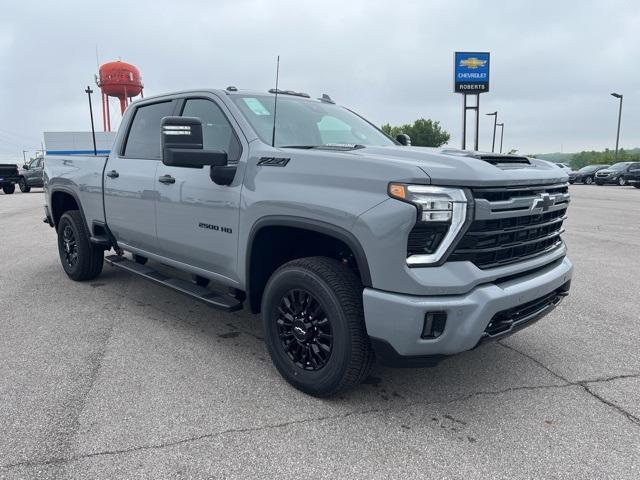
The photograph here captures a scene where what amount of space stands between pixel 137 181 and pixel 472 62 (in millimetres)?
27796

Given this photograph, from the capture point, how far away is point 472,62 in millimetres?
28562

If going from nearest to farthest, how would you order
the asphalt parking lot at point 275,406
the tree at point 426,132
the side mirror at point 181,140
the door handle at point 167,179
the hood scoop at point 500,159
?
the asphalt parking lot at point 275,406, the hood scoop at point 500,159, the side mirror at point 181,140, the door handle at point 167,179, the tree at point 426,132

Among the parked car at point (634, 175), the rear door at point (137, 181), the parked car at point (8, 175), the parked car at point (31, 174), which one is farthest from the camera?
the parked car at point (634, 175)

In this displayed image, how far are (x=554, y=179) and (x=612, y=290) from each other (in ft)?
10.2

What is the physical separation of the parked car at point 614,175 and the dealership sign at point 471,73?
27.9 feet

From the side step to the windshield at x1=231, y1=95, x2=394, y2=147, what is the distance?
45.5 inches

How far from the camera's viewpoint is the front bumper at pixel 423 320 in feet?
8.31

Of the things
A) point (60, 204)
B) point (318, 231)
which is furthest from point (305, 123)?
point (60, 204)

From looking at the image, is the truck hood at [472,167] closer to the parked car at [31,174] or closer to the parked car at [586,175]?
the parked car at [31,174]

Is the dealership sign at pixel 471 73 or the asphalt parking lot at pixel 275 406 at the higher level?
the dealership sign at pixel 471 73

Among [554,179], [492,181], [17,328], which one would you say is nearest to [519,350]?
[554,179]

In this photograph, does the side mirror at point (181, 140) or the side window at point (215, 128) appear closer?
the side mirror at point (181, 140)

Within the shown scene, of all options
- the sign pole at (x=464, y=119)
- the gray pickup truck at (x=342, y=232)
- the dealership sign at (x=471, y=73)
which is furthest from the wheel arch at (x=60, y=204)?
the dealership sign at (x=471, y=73)

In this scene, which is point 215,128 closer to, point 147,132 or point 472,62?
point 147,132
